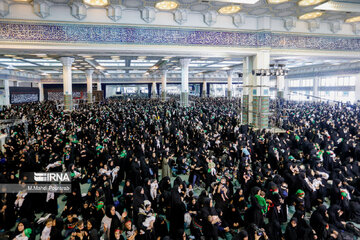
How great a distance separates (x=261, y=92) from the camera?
36.4 ft

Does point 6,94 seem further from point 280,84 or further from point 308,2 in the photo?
point 280,84

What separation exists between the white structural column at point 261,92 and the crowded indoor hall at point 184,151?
54 millimetres

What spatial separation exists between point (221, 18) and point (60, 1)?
20.6ft

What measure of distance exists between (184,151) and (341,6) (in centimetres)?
801

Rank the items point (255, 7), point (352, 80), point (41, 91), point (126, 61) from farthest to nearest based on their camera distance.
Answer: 1. point (41, 91)
2. point (352, 80)
3. point (126, 61)
4. point (255, 7)

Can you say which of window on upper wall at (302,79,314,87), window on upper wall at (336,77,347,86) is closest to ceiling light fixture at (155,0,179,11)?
window on upper wall at (336,77,347,86)

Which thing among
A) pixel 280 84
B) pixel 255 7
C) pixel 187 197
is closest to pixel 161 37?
pixel 255 7

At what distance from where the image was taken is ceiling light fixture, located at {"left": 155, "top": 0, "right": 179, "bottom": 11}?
8609 millimetres

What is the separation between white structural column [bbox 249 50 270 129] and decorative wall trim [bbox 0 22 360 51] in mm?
576

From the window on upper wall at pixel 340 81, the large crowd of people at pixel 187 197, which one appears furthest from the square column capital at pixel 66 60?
the window on upper wall at pixel 340 81

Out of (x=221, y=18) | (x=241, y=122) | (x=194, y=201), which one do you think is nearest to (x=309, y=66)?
(x=241, y=122)

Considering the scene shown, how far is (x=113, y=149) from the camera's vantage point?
7.11m

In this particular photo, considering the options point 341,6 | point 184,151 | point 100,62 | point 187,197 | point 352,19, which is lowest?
point 187,197

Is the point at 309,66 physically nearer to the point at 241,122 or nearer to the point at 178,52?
the point at 241,122
